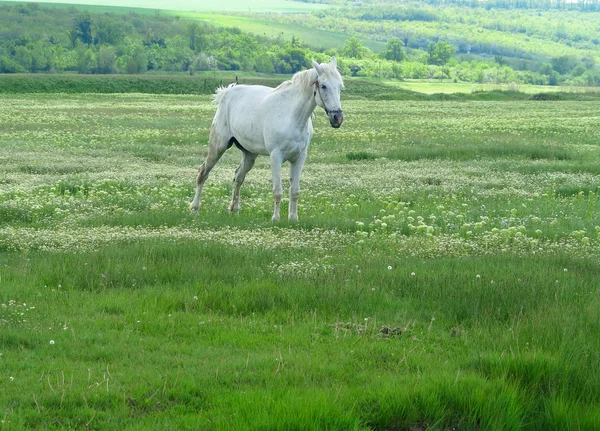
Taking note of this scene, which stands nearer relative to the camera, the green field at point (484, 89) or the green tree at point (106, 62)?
the green field at point (484, 89)

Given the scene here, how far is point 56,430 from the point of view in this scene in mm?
→ 6031

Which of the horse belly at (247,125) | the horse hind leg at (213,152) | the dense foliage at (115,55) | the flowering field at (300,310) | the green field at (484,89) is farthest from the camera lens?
the dense foliage at (115,55)

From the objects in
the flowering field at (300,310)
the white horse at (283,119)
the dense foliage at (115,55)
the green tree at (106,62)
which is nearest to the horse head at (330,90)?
the white horse at (283,119)

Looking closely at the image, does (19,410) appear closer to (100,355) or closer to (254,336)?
(100,355)

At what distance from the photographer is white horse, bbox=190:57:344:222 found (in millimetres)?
14961

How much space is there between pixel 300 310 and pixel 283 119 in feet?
23.5

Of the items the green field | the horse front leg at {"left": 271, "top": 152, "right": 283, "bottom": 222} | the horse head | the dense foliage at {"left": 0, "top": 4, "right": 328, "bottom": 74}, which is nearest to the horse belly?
the horse front leg at {"left": 271, "top": 152, "right": 283, "bottom": 222}

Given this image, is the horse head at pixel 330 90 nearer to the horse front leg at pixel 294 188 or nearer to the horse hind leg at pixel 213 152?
the horse front leg at pixel 294 188

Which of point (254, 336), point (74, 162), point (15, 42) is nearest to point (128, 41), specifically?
point (15, 42)

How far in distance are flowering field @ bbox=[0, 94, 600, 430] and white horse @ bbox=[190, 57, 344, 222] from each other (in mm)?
914

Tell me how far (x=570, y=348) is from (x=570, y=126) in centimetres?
4118

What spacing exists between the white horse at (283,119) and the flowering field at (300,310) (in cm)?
91

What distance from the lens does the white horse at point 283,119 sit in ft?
49.1

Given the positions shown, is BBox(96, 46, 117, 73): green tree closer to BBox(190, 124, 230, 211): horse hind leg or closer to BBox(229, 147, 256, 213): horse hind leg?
BBox(190, 124, 230, 211): horse hind leg
